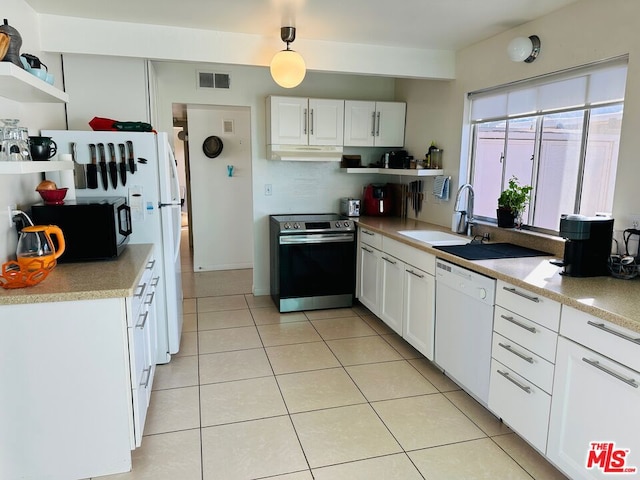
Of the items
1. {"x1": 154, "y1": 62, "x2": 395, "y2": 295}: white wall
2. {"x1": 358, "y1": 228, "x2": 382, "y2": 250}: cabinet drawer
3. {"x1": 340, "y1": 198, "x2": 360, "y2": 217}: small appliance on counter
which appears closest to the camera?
{"x1": 358, "y1": 228, "x2": 382, "y2": 250}: cabinet drawer

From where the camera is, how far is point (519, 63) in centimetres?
304

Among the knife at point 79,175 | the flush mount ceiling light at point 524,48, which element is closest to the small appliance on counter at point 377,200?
the flush mount ceiling light at point 524,48

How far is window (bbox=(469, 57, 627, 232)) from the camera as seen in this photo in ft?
8.22

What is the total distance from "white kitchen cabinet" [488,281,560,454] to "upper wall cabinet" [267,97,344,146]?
255cm

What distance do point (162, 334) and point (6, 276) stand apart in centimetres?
134

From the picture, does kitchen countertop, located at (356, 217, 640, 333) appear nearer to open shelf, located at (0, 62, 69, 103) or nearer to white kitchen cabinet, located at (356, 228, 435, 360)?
Result: white kitchen cabinet, located at (356, 228, 435, 360)

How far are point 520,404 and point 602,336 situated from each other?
0.65 meters

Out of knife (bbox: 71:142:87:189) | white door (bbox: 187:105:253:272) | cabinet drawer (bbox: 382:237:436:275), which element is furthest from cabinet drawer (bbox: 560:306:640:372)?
white door (bbox: 187:105:253:272)

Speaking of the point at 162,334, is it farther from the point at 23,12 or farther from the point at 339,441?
the point at 23,12

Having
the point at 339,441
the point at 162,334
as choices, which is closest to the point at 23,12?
the point at 162,334

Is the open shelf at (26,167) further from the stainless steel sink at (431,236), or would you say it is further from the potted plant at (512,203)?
the potted plant at (512,203)

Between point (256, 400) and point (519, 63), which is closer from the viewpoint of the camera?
point (256, 400)

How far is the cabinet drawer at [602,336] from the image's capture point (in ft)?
5.28

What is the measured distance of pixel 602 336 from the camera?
5.65 feet
